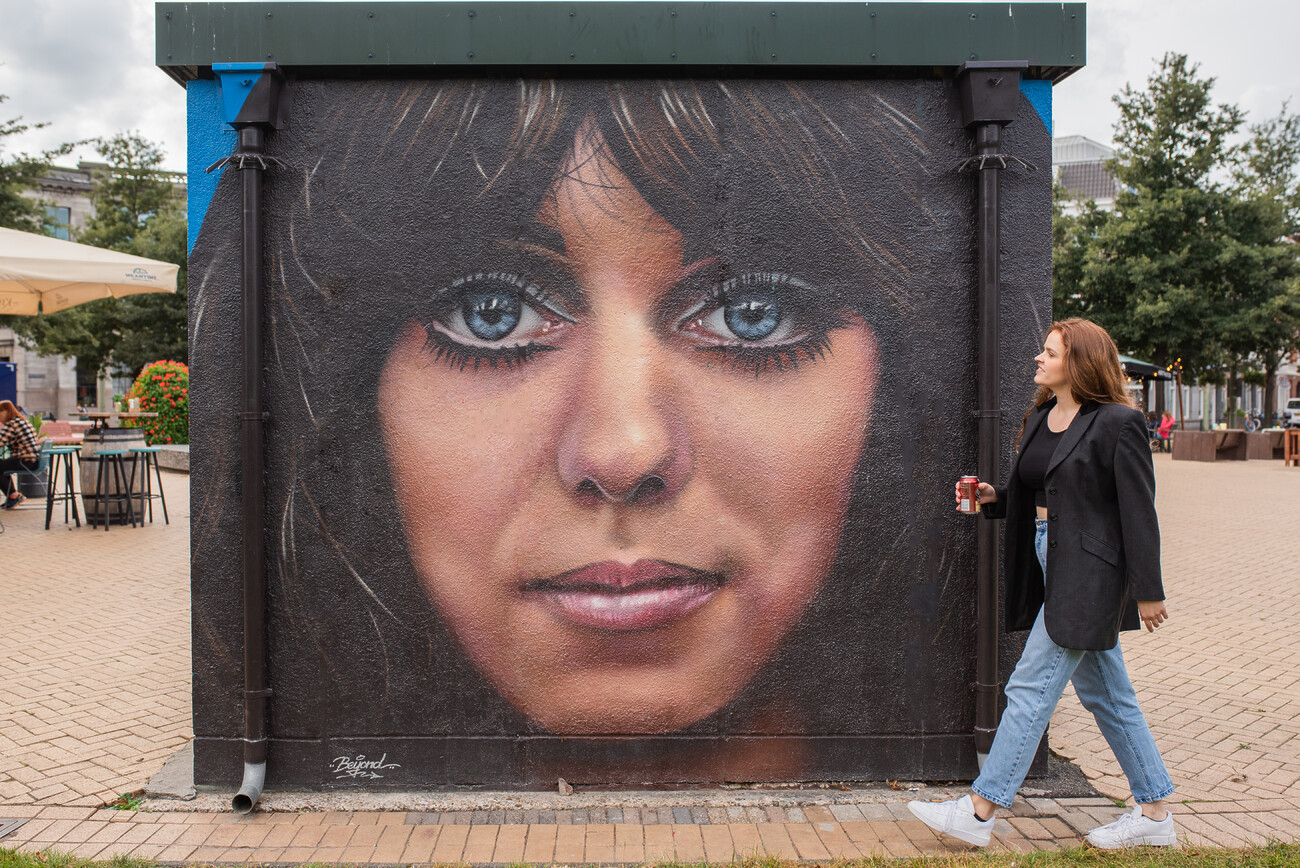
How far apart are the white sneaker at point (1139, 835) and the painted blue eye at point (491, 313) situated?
2841 millimetres

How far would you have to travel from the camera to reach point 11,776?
3.71m

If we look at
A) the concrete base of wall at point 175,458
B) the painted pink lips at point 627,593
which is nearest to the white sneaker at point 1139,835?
the painted pink lips at point 627,593

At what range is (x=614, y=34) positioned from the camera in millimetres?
3398

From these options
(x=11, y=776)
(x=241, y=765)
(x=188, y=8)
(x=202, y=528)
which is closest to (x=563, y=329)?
(x=202, y=528)

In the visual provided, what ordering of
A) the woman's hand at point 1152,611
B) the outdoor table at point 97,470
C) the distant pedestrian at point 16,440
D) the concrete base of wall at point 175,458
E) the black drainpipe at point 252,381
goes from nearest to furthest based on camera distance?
1. the woman's hand at point 1152,611
2. the black drainpipe at point 252,381
3. the outdoor table at point 97,470
4. the distant pedestrian at point 16,440
5. the concrete base of wall at point 175,458

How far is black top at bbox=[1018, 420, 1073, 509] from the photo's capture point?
3121 millimetres

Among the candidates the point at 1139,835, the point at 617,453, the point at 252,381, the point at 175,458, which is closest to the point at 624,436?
the point at 617,453

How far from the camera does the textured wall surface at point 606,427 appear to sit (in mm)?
3490

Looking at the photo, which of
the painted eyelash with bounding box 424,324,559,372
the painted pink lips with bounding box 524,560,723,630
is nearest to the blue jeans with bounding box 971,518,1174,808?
the painted pink lips with bounding box 524,560,723,630

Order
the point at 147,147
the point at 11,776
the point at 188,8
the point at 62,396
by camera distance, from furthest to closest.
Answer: the point at 62,396 < the point at 147,147 < the point at 11,776 < the point at 188,8

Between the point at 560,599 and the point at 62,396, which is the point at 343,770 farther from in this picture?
the point at 62,396

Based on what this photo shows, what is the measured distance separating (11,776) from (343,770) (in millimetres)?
1493

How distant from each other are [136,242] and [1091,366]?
121ft
